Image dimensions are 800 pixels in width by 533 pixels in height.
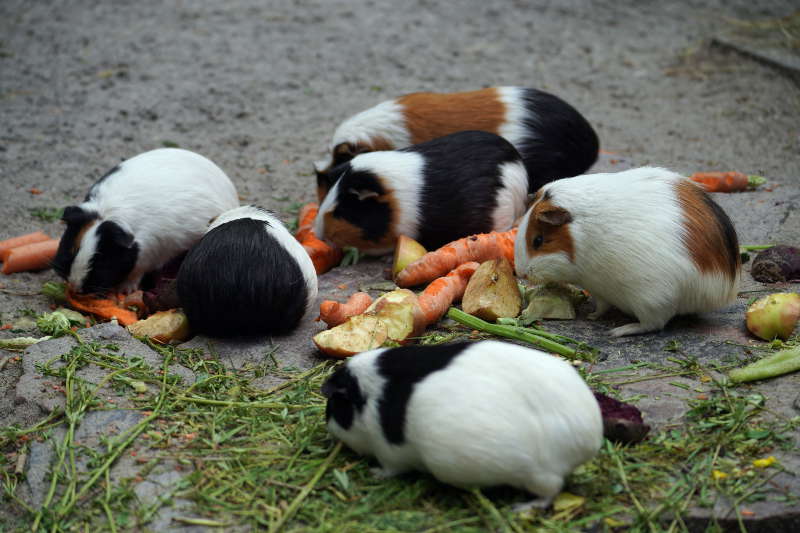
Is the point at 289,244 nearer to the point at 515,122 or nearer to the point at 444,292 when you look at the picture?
the point at 444,292

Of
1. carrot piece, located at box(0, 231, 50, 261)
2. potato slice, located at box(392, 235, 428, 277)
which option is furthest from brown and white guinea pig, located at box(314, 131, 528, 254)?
carrot piece, located at box(0, 231, 50, 261)

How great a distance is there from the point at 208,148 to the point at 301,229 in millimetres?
1506

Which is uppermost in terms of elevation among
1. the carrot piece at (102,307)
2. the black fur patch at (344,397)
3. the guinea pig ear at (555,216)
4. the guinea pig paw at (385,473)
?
the guinea pig ear at (555,216)

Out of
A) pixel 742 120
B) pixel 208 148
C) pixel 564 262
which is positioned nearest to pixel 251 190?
pixel 208 148

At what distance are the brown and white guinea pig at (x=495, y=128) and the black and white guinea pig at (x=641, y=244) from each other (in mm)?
1174

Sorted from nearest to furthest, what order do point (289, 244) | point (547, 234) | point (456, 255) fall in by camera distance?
point (547, 234)
point (289, 244)
point (456, 255)

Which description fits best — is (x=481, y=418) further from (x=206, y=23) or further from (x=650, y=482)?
(x=206, y=23)

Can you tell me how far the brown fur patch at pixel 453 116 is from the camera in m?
4.03

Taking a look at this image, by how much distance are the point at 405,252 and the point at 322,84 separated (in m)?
3.09

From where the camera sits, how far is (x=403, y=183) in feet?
11.6

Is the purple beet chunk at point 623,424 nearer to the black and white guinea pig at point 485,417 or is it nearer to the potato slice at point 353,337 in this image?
the black and white guinea pig at point 485,417

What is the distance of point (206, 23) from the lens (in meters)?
7.14

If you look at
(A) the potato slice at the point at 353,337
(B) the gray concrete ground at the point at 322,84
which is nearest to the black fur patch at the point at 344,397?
(A) the potato slice at the point at 353,337

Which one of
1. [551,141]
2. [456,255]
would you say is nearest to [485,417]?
[456,255]
